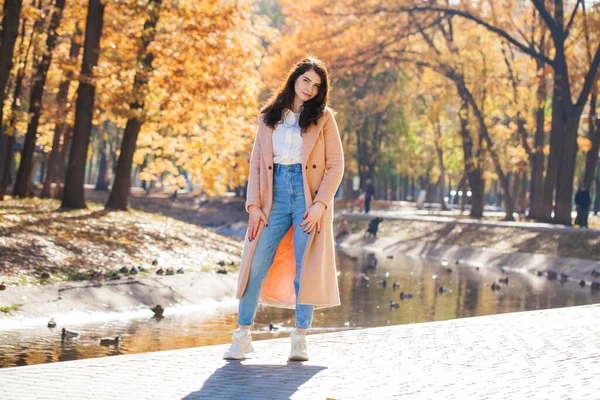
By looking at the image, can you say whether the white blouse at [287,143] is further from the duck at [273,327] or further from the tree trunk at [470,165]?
the tree trunk at [470,165]

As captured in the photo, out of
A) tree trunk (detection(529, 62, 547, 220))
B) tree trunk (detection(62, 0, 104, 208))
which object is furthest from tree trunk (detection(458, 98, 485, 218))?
tree trunk (detection(62, 0, 104, 208))

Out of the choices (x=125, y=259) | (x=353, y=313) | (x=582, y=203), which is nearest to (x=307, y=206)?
(x=353, y=313)

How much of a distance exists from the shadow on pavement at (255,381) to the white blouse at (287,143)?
1.55m

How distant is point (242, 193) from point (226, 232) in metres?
26.2

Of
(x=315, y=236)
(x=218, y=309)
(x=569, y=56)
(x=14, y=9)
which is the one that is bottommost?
(x=218, y=309)

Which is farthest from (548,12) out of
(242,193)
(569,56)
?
(242,193)

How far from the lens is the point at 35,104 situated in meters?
28.8

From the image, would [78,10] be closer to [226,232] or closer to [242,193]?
[226,232]

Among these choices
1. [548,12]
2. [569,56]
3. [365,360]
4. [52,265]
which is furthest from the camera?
[569,56]

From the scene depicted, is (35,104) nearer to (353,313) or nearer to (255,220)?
(353,313)

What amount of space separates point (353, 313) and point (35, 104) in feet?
55.1

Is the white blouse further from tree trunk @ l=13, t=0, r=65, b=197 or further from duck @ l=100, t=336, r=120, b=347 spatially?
tree trunk @ l=13, t=0, r=65, b=197

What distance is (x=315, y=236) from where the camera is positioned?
7852 mm

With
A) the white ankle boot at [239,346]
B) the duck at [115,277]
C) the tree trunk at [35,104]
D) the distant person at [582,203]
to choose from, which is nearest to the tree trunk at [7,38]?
the duck at [115,277]
